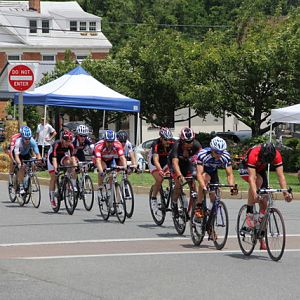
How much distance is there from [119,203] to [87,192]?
1816 millimetres

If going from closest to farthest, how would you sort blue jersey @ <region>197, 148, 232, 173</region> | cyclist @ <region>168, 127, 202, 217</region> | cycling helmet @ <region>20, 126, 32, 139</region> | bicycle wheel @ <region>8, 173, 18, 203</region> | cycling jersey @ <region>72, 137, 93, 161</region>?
blue jersey @ <region>197, 148, 232, 173</region> < cyclist @ <region>168, 127, 202, 217</region> < cycling jersey @ <region>72, 137, 93, 161</region> < cycling helmet @ <region>20, 126, 32, 139</region> < bicycle wheel @ <region>8, 173, 18, 203</region>

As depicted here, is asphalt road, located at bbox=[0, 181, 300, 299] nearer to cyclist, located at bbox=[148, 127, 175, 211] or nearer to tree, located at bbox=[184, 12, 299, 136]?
cyclist, located at bbox=[148, 127, 175, 211]

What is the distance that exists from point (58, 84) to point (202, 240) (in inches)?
756

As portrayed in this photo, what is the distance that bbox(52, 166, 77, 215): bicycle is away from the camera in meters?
17.8

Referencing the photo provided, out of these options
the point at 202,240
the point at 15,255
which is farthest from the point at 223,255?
the point at 15,255

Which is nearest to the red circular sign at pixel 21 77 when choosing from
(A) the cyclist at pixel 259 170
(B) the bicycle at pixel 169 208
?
(B) the bicycle at pixel 169 208

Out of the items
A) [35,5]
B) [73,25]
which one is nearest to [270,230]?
[35,5]

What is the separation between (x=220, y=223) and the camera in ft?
42.1

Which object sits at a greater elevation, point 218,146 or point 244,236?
point 218,146

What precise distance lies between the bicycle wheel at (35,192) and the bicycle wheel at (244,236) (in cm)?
773

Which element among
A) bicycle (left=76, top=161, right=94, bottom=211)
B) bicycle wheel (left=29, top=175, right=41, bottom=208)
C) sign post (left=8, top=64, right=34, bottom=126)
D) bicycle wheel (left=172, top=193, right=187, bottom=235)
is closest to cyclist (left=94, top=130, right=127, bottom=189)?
bicycle (left=76, top=161, right=94, bottom=211)

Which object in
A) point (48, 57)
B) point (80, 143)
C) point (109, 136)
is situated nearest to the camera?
point (109, 136)

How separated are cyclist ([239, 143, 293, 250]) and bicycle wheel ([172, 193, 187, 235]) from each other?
2.38 m

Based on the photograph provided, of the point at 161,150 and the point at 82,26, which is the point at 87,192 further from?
the point at 82,26
